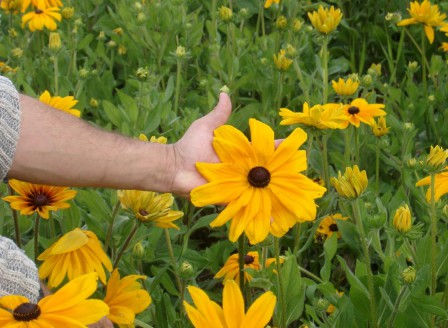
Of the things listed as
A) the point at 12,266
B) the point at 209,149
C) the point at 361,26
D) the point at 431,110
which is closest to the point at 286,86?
the point at 431,110

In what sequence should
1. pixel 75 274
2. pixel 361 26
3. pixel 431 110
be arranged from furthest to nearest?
pixel 361 26 → pixel 431 110 → pixel 75 274

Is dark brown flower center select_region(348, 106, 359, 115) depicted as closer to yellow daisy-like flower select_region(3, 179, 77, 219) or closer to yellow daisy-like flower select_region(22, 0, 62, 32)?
yellow daisy-like flower select_region(3, 179, 77, 219)

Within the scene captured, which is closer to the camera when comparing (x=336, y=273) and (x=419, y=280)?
(x=419, y=280)

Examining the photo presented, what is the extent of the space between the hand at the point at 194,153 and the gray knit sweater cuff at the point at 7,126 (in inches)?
8.8

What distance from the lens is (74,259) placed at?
1.16 metres

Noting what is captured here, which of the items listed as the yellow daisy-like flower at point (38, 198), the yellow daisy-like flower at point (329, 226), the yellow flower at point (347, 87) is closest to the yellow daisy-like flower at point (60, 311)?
the yellow daisy-like flower at point (38, 198)

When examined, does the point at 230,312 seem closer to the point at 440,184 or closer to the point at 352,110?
the point at 440,184

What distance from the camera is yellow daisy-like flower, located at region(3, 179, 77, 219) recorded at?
1258mm

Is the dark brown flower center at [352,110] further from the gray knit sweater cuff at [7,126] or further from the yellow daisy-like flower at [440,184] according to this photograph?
the gray knit sweater cuff at [7,126]

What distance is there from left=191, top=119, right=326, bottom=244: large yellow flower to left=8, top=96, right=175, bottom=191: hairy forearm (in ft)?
0.44

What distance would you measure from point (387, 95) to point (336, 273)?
82cm

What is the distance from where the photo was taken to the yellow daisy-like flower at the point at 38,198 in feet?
4.13

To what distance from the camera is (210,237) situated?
6.00 ft

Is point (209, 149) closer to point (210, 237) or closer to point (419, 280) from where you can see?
point (419, 280)
